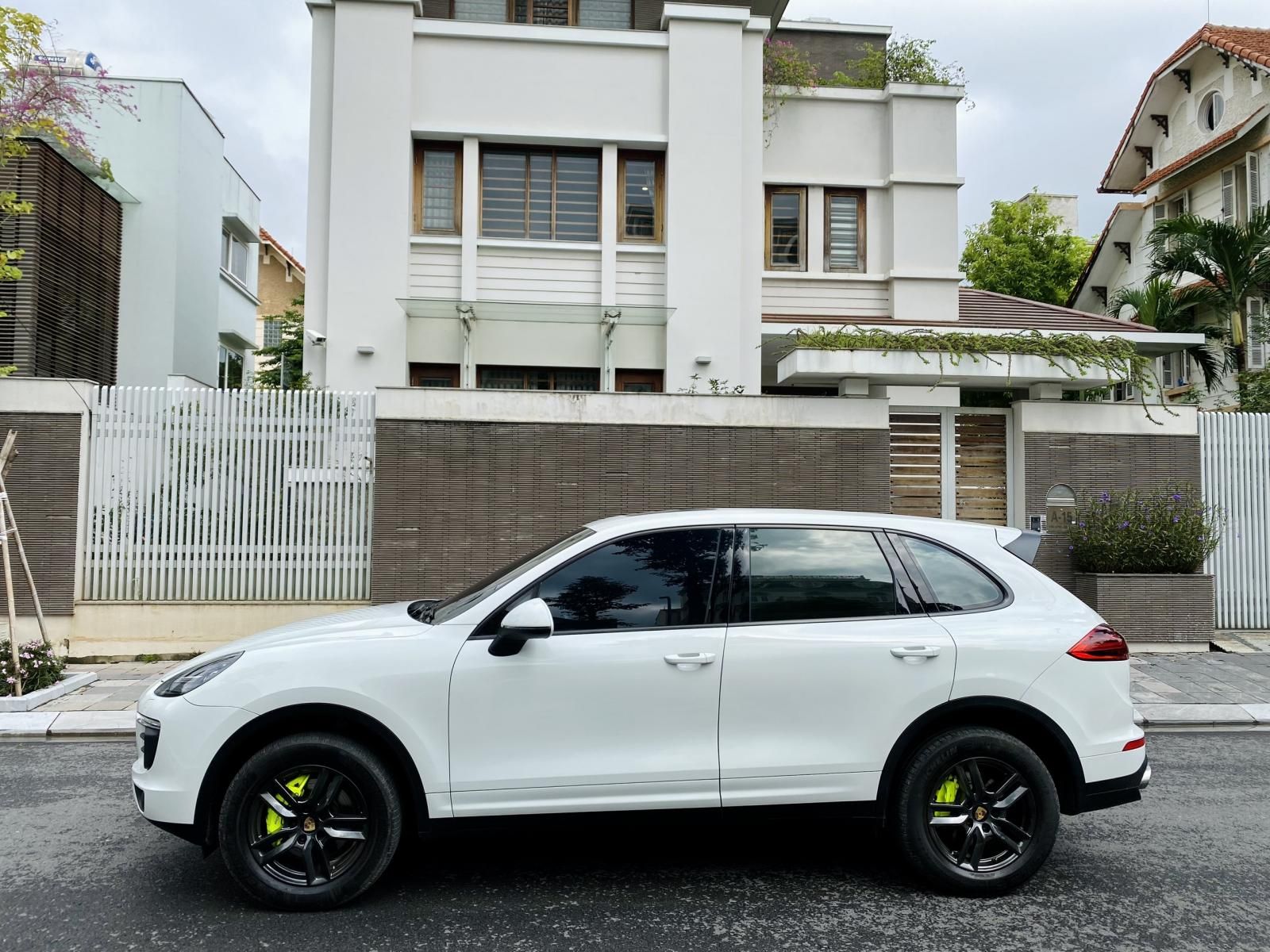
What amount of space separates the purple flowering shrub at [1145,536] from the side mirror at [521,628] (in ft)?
29.0

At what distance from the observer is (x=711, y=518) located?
4770mm

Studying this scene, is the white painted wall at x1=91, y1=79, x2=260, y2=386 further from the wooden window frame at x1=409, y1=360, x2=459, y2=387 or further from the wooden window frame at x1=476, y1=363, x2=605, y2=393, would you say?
the wooden window frame at x1=476, y1=363, x2=605, y2=393

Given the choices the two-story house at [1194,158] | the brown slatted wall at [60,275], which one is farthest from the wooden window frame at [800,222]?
the brown slatted wall at [60,275]

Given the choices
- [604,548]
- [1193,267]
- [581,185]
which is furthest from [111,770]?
[1193,267]

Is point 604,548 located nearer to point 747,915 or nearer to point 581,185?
point 747,915

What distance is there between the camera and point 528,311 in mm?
13758

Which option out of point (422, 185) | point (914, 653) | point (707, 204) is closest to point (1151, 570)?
point (707, 204)

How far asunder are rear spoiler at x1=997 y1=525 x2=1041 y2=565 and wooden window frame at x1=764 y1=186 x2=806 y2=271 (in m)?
11.4

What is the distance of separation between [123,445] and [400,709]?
25.0ft

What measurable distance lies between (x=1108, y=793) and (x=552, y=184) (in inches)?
471

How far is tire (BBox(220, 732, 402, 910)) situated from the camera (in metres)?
4.23

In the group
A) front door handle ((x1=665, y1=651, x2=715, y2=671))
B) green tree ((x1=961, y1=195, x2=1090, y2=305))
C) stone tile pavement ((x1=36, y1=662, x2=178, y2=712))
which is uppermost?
green tree ((x1=961, y1=195, x2=1090, y2=305))

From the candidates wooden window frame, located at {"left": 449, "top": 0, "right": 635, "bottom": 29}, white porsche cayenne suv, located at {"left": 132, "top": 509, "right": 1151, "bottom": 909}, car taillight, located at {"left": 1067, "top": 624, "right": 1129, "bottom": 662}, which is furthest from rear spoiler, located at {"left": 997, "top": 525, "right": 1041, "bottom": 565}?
wooden window frame, located at {"left": 449, "top": 0, "right": 635, "bottom": 29}

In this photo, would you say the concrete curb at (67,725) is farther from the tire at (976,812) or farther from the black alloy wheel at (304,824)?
the tire at (976,812)
